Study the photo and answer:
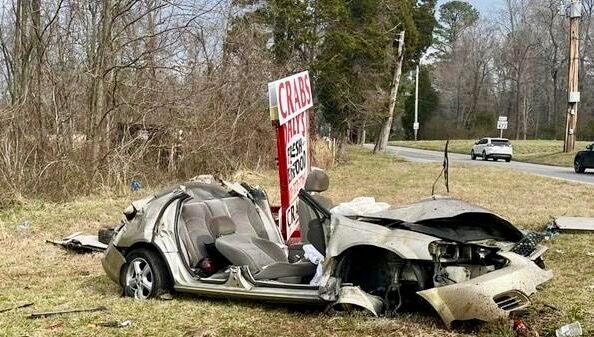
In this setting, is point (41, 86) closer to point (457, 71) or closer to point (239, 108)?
point (239, 108)

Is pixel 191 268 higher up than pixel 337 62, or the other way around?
pixel 337 62

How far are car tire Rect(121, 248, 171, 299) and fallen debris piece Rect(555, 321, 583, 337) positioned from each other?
11.0ft

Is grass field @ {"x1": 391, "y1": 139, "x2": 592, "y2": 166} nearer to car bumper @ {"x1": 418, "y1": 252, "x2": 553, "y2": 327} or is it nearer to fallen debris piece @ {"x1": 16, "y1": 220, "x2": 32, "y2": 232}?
fallen debris piece @ {"x1": 16, "y1": 220, "x2": 32, "y2": 232}

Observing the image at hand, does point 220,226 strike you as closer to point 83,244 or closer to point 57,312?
point 57,312

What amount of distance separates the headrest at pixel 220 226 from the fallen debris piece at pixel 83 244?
3.28 metres

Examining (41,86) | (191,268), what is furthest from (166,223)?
(41,86)

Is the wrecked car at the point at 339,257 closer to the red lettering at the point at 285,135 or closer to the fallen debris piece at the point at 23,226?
A: the red lettering at the point at 285,135

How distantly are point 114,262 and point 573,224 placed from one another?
6.83m

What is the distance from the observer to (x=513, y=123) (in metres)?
78.6

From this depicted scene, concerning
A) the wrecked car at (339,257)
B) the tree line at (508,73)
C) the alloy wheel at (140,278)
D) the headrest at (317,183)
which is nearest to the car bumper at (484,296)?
the wrecked car at (339,257)

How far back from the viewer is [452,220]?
5.28 metres

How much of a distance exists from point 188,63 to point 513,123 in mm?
67574

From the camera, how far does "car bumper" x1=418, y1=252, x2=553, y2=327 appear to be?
15.1 ft

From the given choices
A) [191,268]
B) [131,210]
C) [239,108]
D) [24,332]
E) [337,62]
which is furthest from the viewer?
[337,62]
